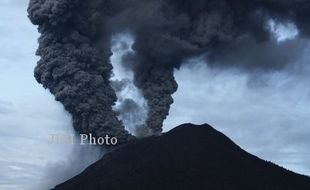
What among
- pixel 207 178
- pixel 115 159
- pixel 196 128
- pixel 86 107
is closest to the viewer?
pixel 86 107

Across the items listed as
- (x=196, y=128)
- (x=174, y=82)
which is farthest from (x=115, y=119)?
(x=196, y=128)

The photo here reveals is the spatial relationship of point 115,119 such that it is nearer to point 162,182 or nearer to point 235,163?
point 162,182

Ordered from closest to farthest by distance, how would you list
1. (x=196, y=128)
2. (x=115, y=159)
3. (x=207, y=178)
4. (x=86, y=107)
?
(x=86, y=107)
(x=207, y=178)
(x=115, y=159)
(x=196, y=128)

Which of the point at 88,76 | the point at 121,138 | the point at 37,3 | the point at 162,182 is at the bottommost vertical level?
the point at 162,182

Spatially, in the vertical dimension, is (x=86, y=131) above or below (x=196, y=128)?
below

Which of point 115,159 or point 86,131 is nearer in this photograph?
point 86,131

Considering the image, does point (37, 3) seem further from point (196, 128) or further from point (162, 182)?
point (196, 128)
